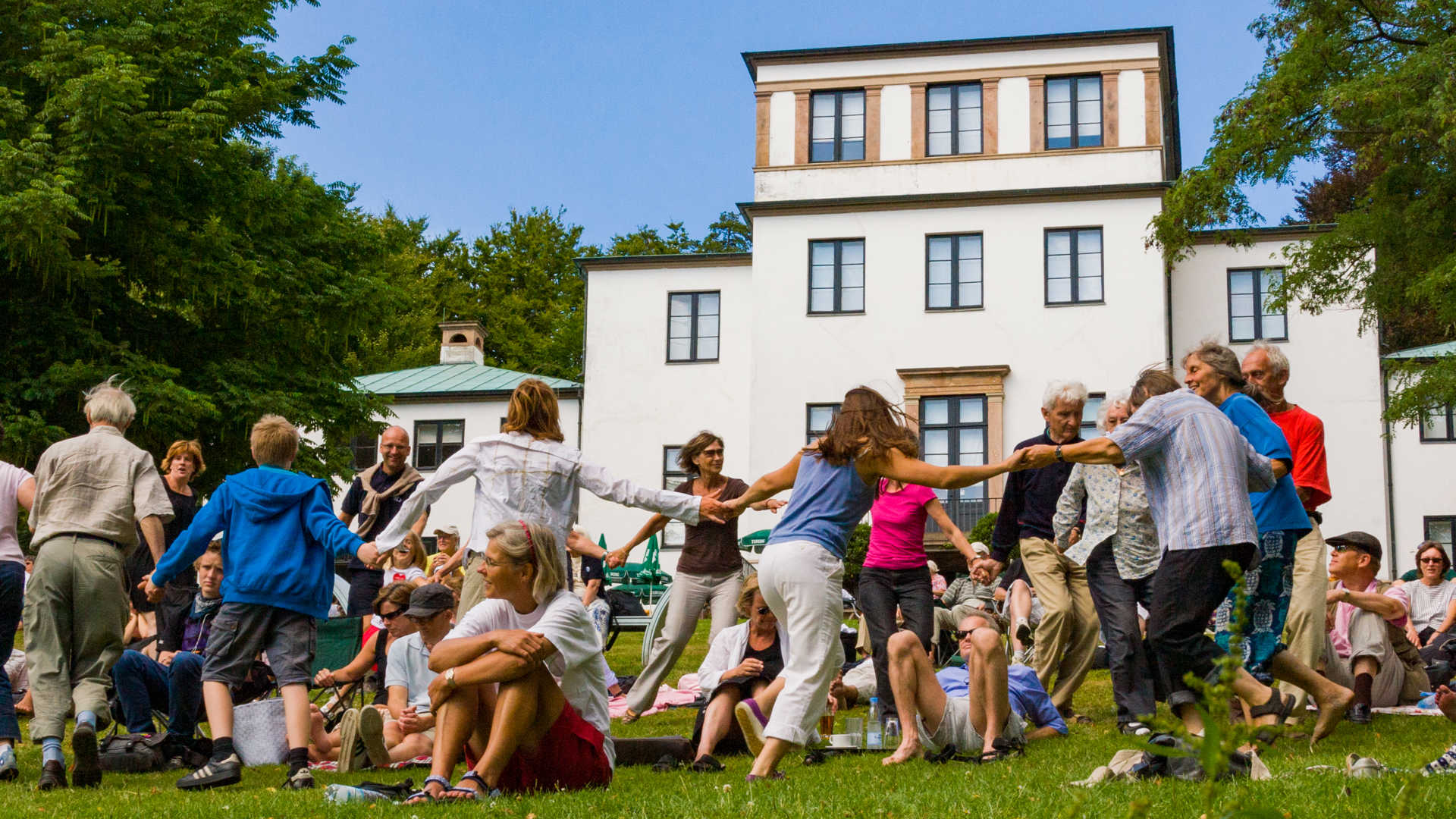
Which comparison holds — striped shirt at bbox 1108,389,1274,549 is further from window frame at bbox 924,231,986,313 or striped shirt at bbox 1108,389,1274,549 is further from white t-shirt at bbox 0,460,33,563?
window frame at bbox 924,231,986,313

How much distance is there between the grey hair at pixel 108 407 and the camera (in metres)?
8.19

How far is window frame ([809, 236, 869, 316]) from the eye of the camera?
3522 centimetres

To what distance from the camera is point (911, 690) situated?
771 centimetres

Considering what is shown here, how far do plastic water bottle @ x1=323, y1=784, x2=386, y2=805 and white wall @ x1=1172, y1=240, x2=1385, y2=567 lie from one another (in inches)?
1168

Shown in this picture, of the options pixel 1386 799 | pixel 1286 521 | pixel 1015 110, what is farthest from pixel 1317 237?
pixel 1386 799

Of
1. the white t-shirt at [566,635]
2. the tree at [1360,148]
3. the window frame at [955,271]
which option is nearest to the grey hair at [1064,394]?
the white t-shirt at [566,635]

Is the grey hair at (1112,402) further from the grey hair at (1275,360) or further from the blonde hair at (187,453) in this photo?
the blonde hair at (187,453)

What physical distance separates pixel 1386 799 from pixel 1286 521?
2.23m

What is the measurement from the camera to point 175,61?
23750mm

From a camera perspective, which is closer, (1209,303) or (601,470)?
(601,470)

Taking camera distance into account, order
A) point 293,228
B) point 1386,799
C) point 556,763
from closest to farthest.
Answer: point 1386,799
point 556,763
point 293,228

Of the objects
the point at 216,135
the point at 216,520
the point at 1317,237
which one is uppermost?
the point at 216,135

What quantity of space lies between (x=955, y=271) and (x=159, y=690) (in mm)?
27889

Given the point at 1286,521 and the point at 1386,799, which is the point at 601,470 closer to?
the point at 1286,521
